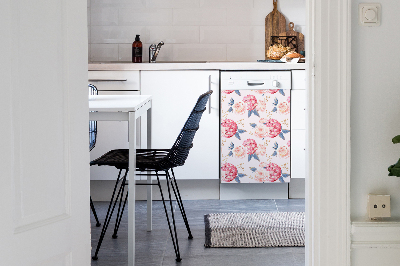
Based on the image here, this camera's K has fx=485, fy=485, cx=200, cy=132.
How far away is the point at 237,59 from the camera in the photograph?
14.3 feet

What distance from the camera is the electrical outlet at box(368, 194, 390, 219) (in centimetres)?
167

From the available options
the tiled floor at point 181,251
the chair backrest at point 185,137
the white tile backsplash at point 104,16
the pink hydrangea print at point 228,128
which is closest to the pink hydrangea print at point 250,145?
the pink hydrangea print at point 228,128

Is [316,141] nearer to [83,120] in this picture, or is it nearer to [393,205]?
[393,205]

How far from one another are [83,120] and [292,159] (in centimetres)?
258

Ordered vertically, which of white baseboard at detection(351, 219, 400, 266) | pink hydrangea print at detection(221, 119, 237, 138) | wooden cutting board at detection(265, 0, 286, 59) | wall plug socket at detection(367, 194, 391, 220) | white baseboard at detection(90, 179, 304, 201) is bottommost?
white baseboard at detection(90, 179, 304, 201)

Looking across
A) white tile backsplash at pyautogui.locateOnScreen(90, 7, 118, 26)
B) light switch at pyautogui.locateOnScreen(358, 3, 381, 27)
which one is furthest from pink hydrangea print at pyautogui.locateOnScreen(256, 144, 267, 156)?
light switch at pyautogui.locateOnScreen(358, 3, 381, 27)

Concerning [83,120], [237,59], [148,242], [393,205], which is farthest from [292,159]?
[83,120]

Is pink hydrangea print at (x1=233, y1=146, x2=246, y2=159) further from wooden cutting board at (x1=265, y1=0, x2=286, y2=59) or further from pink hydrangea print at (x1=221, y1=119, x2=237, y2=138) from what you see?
wooden cutting board at (x1=265, y1=0, x2=286, y2=59)

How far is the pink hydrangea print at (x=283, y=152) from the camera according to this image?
3707 mm

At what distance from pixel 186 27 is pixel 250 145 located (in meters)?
1.31

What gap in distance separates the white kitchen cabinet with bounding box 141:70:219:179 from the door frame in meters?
2.05

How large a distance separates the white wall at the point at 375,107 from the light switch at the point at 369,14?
0.01m

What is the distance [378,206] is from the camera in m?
1.67

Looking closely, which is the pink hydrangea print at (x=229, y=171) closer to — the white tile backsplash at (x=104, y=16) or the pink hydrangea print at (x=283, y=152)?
the pink hydrangea print at (x=283, y=152)
